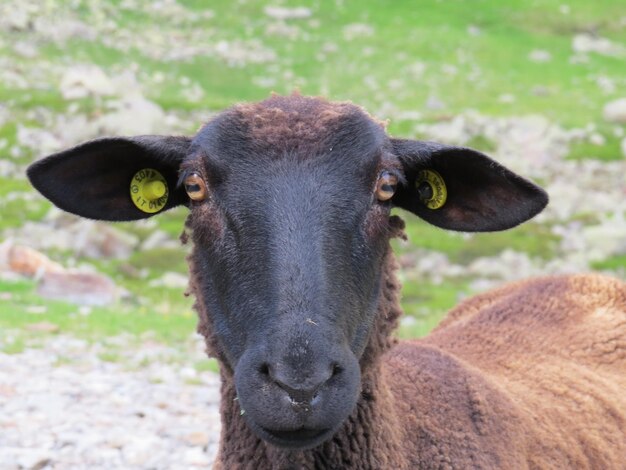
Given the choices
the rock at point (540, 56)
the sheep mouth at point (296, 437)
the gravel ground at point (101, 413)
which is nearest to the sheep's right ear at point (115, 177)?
the sheep mouth at point (296, 437)

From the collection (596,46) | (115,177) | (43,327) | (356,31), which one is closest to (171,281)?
(43,327)

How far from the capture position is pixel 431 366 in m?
6.07

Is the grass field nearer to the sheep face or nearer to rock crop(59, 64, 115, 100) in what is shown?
rock crop(59, 64, 115, 100)

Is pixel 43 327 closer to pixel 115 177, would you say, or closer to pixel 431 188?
pixel 115 177

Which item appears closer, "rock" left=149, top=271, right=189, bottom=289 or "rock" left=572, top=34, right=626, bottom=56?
"rock" left=149, top=271, right=189, bottom=289

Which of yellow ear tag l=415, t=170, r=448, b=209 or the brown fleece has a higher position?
yellow ear tag l=415, t=170, r=448, b=209

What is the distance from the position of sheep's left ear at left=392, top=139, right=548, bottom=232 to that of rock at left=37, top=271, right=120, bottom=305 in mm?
16403

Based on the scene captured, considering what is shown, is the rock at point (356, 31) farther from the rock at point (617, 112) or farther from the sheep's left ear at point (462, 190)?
the sheep's left ear at point (462, 190)

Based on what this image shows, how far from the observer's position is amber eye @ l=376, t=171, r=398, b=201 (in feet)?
16.8

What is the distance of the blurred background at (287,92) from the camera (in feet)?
74.8

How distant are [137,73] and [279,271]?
158 ft

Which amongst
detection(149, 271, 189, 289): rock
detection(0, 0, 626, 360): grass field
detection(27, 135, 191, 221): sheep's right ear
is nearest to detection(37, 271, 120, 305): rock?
detection(0, 0, 626, 360): grass field

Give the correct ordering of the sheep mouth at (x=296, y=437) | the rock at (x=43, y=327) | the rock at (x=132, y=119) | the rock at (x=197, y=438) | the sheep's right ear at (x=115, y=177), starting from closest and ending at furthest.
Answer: the sheep mouth at (x=296, y=437), the sheep's right ear at (x=115, y=177), the rock at (x=197, y=438), the rock at (x=43, y=327), the rock at (x=132, y=119)

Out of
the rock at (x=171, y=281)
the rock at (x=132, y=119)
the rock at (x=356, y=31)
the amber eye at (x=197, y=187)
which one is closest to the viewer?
the amber eye at (x=197, y=187)
